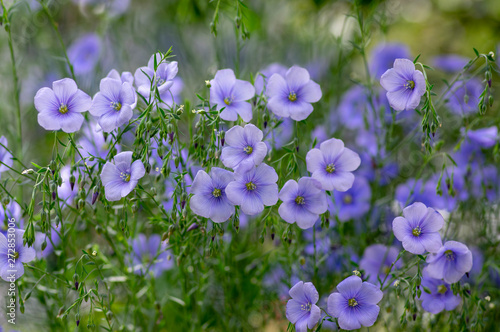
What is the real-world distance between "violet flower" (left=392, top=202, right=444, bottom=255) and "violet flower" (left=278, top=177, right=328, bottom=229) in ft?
0.52

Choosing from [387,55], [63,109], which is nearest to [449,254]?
[63,109]

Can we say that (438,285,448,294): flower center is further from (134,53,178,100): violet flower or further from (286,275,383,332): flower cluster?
(134,53,178,100): violet flower

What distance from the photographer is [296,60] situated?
93.6 inches

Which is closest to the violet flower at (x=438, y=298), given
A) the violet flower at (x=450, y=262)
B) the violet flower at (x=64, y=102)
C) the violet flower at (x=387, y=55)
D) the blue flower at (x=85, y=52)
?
the violet flower at (x=450, y=262)

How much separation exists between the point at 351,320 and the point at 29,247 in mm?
668

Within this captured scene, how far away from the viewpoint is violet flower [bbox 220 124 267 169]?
0.96 meters

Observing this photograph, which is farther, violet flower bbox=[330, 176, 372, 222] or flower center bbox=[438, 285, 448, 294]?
violet flower bbox=[330, 176, 372, 222]

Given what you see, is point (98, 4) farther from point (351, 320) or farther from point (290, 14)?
point (351, 320)

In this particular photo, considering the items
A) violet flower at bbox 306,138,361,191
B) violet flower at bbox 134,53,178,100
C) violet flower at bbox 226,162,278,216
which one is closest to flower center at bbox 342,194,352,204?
violet flower at bbox 306,138,361,191

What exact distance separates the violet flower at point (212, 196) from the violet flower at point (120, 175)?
11 cm

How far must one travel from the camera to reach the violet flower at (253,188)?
946 millimetres

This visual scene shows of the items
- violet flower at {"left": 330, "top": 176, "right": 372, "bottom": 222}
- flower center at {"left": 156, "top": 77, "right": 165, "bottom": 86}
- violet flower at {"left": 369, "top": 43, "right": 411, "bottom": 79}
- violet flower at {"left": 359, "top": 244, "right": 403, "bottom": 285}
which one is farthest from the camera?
violet flower at {"left": 369, "top": 43, "right": 411, "bottom": 79}

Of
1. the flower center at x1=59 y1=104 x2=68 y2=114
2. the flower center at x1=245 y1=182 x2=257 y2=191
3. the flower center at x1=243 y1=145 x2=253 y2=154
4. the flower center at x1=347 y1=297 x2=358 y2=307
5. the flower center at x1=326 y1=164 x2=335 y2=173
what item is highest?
the flower center at x1=59 y1=104 x2=68 y2=114

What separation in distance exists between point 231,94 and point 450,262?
59cm
